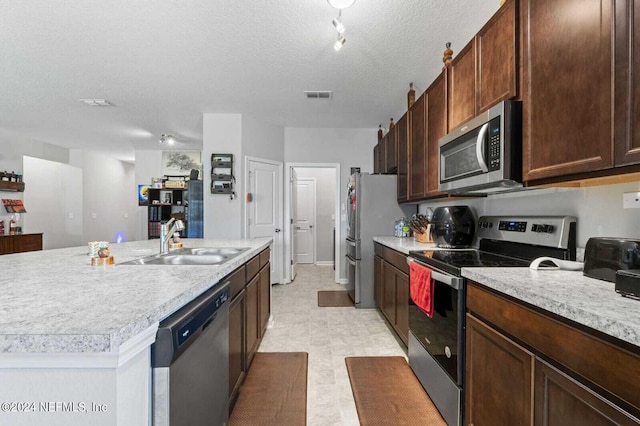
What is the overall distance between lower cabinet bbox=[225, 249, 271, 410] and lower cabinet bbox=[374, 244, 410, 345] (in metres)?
1.17

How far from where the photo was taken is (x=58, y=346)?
0.63m

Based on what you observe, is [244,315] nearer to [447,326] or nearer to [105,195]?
[447,326]

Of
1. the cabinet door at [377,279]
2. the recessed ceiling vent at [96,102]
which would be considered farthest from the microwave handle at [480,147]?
the recessed ceiling vent at [96,102]

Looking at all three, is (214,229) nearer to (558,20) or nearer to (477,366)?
(477,366)

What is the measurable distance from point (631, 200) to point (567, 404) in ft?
3.16

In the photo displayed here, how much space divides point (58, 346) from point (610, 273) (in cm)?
170

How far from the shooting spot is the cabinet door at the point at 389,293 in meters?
2.67

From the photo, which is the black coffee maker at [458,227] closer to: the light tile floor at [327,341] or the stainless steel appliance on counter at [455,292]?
the stainless steel appliance on counter at [455,292]

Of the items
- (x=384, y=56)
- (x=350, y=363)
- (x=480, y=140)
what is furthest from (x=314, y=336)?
(x=384, y=56)

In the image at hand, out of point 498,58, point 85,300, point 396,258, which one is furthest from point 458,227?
point 85,300

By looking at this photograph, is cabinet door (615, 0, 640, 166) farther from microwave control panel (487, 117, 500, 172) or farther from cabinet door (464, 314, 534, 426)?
cabinet door (464, 314, 534, 426)

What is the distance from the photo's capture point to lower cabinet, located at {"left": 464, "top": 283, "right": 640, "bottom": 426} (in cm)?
73

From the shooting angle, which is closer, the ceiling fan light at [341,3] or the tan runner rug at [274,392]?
the tan runner rug at [274,392]

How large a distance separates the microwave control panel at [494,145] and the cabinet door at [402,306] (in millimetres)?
1098
